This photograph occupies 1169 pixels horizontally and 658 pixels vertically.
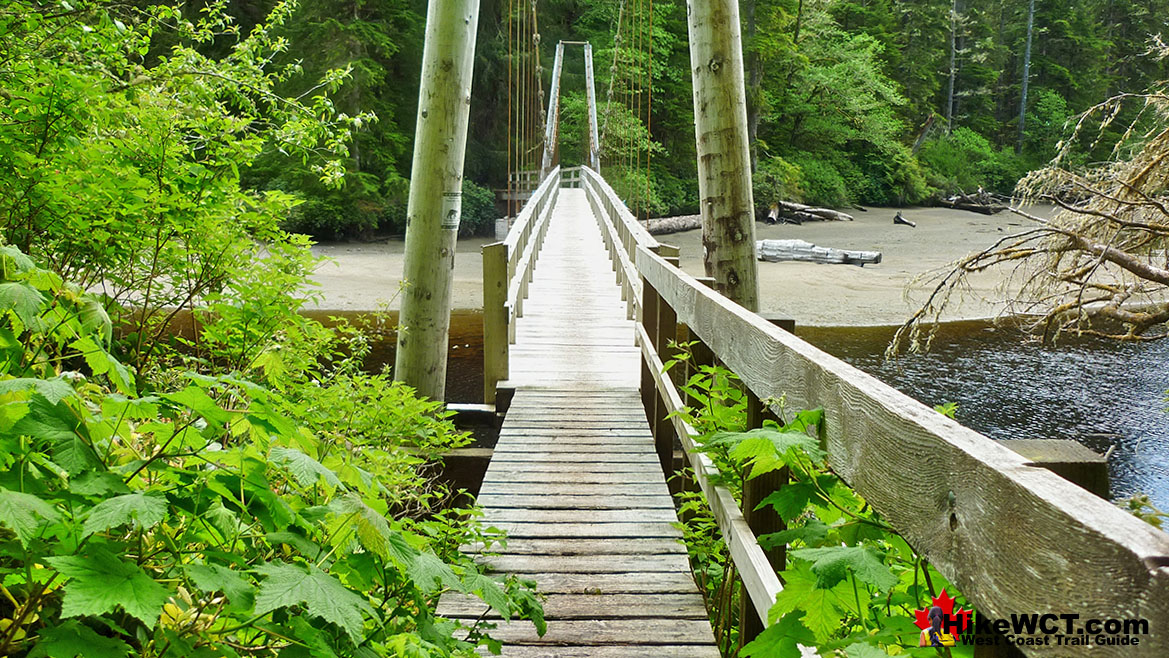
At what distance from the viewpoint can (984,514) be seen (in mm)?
758

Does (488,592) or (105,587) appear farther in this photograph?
(488,592)

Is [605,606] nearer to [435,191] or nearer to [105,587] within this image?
[105,587]

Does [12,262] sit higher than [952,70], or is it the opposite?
[952,70]

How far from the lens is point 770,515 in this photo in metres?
1.64

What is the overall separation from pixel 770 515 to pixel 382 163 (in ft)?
75.2

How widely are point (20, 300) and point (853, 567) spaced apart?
1192 mm

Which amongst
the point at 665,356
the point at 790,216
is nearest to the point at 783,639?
the point at 665,356

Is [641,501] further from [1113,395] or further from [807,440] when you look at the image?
[1113,395]

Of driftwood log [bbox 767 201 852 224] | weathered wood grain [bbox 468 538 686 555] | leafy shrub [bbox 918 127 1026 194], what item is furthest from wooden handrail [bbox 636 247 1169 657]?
leafy shrub [bbox 918 127 1026 194]

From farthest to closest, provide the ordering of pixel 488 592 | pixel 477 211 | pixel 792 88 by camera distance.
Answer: pixel 792 88
pixel 477 211
pixel 488 592

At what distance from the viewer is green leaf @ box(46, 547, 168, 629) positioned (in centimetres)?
86

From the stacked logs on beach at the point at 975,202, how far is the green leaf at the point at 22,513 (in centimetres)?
3428

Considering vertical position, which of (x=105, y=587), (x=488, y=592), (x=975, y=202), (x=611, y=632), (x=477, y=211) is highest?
(x=477, y=211)

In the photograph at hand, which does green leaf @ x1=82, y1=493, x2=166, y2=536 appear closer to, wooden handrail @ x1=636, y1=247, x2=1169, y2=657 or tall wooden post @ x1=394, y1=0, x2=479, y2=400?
wooden handrail @ x1=636, y1=247, x2=1169, y2=657
